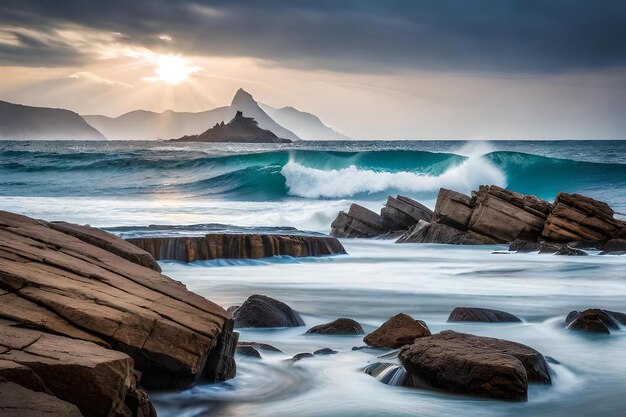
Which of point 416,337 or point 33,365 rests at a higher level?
point 33,365

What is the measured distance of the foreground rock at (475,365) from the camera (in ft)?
17.8

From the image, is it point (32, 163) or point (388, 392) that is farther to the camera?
point (32, 163)

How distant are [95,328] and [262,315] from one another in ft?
11.8

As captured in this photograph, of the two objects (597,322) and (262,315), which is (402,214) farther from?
(262,315)

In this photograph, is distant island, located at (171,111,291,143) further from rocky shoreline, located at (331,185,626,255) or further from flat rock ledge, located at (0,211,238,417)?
flat rock ledge, located at (0,211,238,417)

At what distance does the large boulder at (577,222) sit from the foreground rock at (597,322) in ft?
26.7

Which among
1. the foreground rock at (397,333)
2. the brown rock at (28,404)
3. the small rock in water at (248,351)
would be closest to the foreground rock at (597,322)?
the foreground rock at (397,333)

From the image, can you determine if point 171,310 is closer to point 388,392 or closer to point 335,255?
point 388,392

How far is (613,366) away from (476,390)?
1.96 metres

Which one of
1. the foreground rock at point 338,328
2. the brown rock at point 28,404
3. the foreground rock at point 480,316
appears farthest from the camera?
the foreground rock at point 480,316

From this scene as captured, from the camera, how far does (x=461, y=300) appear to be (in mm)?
10461

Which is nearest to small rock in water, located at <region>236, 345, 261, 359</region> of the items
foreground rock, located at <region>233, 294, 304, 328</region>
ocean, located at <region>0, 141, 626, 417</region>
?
ocean, located at <region>0, 141, 626, 417</region>

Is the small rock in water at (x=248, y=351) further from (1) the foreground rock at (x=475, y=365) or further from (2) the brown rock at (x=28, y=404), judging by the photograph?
(2) the brown rock at (x=28, y=404)

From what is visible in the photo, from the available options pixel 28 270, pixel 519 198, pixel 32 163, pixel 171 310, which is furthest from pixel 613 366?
pixel 32 163
